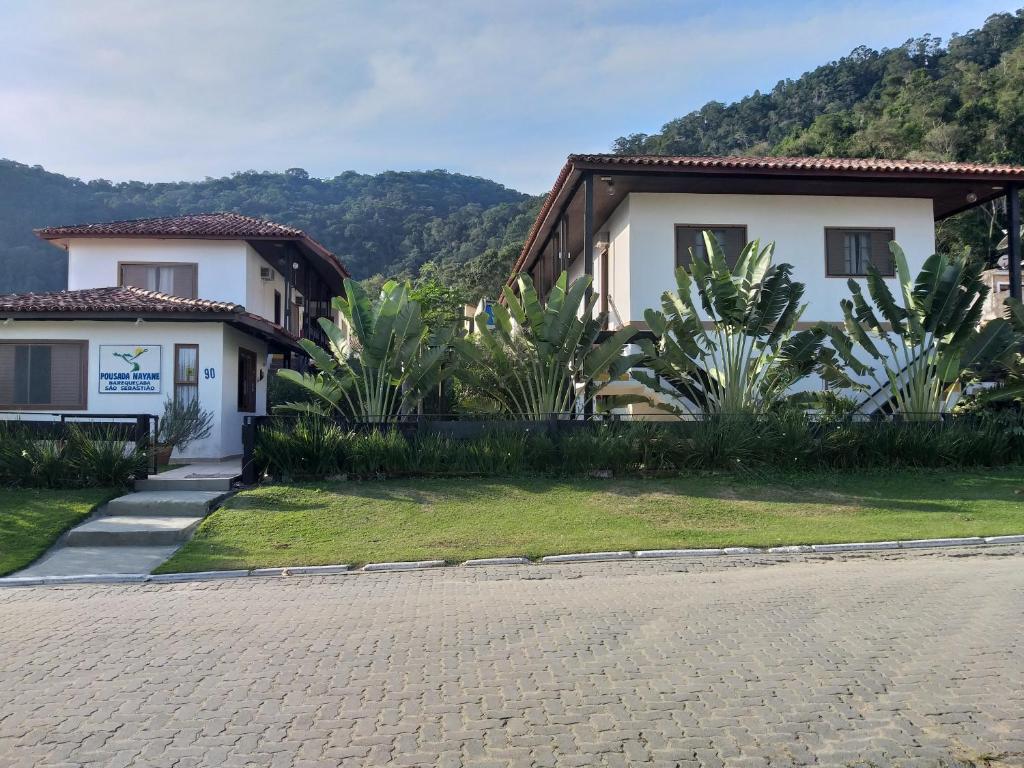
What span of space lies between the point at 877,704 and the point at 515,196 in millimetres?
83866

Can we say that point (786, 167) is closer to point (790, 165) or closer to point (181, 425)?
point (790, 165)

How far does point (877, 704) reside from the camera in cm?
493

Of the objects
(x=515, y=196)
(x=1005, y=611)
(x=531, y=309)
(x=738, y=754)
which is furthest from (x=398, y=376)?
(x=515, y=196)

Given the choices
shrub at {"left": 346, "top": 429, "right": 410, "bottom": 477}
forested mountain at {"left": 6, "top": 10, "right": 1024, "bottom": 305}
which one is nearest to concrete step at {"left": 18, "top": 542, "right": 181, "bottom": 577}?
shrub at {"left": 346, "top": 429, "right": 410, "bottom": 477}

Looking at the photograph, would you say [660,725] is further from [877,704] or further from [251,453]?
[251,453]

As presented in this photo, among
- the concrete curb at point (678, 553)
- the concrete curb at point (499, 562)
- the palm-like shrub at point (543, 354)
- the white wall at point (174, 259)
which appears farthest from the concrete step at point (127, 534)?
the white wall at point (174, 259)

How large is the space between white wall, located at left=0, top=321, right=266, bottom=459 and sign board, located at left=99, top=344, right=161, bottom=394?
0.09m

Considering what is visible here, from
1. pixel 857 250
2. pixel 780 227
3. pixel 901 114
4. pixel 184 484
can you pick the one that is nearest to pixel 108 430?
pixel 184 484

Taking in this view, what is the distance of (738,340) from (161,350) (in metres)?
11.9

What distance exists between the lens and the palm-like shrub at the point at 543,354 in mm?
15961

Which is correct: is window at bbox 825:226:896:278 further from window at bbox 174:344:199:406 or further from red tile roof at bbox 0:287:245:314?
window at bbox 174:344:199:406

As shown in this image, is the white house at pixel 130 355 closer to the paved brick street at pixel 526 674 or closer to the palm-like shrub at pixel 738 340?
the palm-like shrub at pixel 738 340

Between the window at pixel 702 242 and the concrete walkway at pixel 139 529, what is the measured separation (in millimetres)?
11244

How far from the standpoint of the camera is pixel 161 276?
23.0 m
